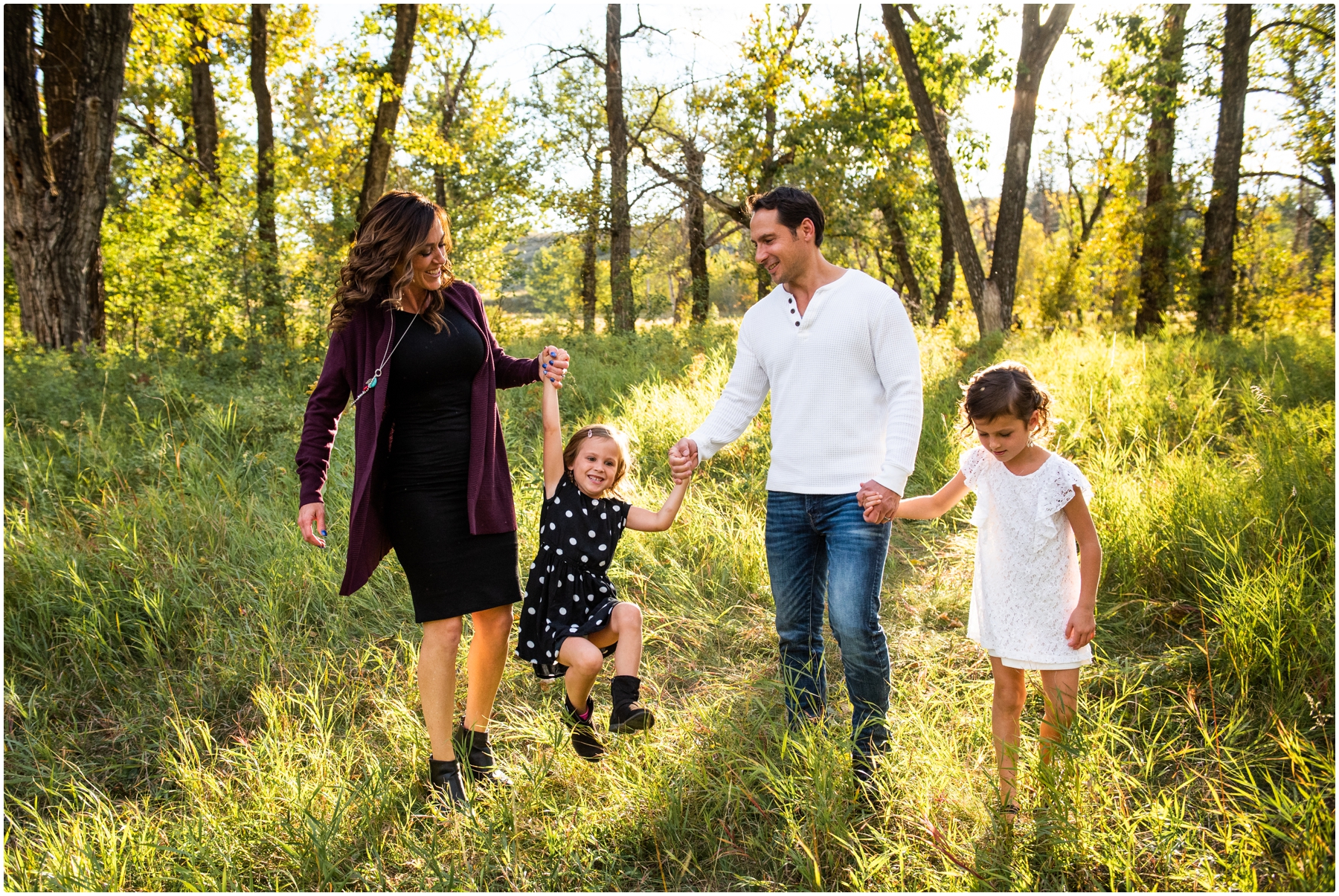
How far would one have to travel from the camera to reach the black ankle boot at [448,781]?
116 inches

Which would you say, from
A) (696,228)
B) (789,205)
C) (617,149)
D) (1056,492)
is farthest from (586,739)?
(696,228)

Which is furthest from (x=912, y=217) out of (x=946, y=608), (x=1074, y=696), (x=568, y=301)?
(x=568, y=301)

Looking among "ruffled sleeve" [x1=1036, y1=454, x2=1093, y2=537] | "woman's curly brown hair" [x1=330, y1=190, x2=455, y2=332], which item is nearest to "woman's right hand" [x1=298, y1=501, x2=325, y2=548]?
"woman's curly brown hair" [x1=330, y1=190, x2=455, y2=332]

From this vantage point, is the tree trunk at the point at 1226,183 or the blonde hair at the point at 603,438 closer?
the blonde hair at the point at 603,438

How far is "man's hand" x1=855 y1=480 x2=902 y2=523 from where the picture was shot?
9.04 ft

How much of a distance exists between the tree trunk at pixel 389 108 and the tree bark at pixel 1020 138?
28.9 feet

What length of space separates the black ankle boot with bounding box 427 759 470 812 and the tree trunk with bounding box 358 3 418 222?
9.73 meters

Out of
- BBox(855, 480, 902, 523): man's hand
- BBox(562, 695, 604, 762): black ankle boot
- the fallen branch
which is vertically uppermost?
BBox(855, 480, 902, 523): man's hand

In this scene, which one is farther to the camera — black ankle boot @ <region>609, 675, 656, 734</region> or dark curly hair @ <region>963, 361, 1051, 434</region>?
black ankle boot @ <region>609, 675, 656, 734</region>

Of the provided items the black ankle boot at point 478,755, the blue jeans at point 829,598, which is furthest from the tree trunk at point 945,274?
the black ankle boot at point 478,755

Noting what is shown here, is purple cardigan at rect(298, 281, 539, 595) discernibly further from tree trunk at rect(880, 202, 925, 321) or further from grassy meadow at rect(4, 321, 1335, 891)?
tree trunk at rect(880, 202, 925, 321)

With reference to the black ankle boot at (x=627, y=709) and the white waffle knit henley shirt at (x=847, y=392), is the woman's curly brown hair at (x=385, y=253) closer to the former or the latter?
the white waffle knit henley shirt at (x=847, y=392)

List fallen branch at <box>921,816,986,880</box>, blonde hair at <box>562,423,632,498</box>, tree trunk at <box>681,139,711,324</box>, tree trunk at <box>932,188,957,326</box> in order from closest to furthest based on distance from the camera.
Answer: fallen branch at <box>921,816,986,880</box>
blonde hair at <box>562,423,632,498</box>
tree trunk at <box>681,139,711,324</box>
tree trunk at <box>932,188,957,326</box>

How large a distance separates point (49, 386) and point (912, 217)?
62.6 ft
